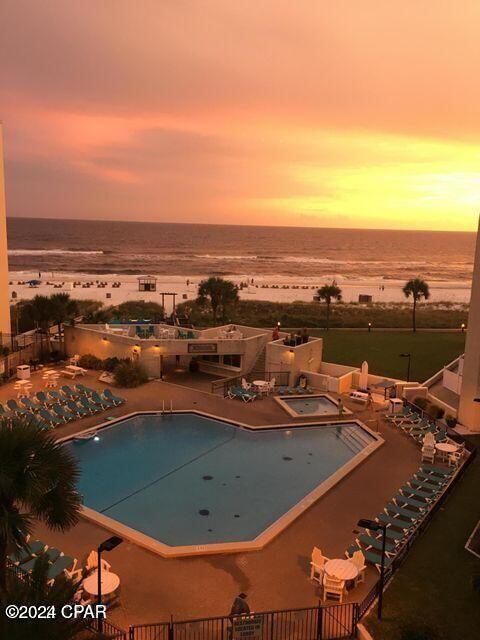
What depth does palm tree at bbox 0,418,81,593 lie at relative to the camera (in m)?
6.25

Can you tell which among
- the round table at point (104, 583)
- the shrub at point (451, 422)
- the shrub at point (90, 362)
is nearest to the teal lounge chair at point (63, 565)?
the round table at point (104, 583)

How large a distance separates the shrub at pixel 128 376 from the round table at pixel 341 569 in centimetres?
1420

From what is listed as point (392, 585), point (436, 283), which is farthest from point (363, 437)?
point (436, 283)

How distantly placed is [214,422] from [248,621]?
11212 millimetres

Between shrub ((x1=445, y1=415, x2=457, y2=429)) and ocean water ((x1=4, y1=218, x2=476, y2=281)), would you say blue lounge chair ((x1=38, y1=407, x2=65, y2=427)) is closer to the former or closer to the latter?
shrub ((x1=445, y1=415, x2=457, y2=429))

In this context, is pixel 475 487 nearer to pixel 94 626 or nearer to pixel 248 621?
pixel 248 621

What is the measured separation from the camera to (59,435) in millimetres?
17031

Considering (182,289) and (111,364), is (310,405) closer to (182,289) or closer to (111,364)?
(111,364)

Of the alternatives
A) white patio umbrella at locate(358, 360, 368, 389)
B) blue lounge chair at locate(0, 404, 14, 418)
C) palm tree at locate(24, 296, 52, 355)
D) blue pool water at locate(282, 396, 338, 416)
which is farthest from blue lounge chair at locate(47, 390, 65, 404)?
white patio umbrella at locate(358, 360, 368, 389)

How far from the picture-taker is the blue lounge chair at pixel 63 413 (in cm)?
1822

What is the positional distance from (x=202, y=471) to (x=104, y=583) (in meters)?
6.40

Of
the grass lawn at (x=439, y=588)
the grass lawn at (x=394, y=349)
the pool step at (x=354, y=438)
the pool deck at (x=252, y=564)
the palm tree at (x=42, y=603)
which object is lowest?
the pool step at (x=354, y=438)

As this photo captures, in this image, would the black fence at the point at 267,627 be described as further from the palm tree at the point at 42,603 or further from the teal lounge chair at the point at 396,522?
the teal lounge chair at the point at 396,522

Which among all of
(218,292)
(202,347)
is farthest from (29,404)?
(218,292)
